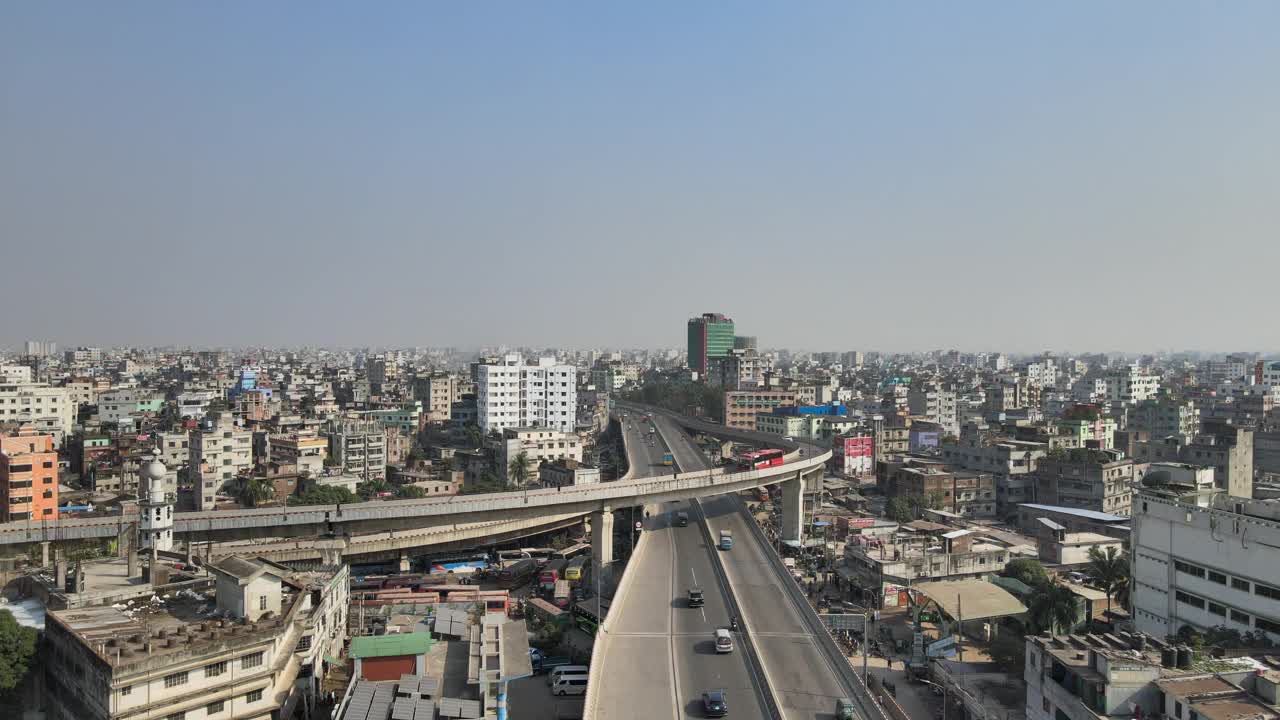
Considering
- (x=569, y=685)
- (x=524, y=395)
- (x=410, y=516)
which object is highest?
(x=524, y=395)

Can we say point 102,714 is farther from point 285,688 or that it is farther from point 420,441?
point 420,441

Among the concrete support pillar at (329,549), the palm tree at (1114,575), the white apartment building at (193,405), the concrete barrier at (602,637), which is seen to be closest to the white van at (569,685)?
the concrete barrier at (602,637)

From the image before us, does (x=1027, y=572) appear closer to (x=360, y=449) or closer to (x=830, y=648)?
(x=830, y=648)

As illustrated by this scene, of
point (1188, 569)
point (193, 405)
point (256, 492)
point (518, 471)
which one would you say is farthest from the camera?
point (193, 405)

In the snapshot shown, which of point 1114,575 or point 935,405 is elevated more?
point 935,405

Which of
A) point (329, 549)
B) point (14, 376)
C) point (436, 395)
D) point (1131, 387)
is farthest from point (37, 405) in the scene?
point (1131, 387)

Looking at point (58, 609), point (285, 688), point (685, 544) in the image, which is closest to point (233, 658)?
point (285, 688)
